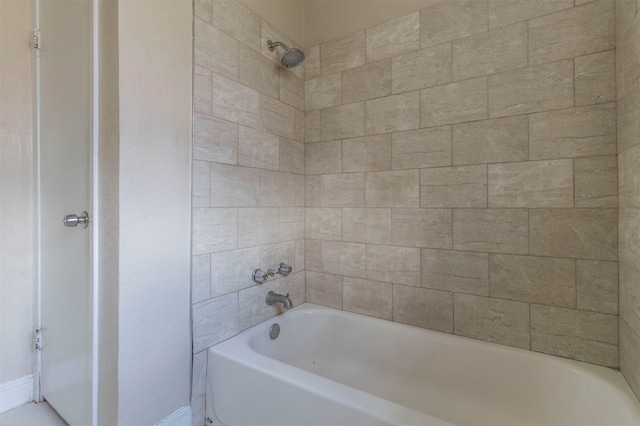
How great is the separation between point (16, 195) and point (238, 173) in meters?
1.26

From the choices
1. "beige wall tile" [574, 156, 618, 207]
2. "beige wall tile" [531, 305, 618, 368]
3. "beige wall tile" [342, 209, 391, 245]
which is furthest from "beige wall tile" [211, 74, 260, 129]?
"beige wall tile" [531, 305, 618, 368]

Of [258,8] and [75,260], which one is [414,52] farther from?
[75,260]

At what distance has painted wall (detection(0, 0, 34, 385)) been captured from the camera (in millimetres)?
1607

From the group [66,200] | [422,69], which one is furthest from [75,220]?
[422,69]

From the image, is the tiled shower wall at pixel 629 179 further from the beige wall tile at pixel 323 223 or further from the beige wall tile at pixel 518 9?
the beige wall tile at pixel 323 223

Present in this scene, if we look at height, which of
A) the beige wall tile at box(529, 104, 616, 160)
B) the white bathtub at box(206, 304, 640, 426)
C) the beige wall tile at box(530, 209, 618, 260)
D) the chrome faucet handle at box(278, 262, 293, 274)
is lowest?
the white bathtub at box(206, 304, 640, 426)

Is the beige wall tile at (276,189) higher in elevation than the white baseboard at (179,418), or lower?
higher

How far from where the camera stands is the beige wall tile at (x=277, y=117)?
5.99ft

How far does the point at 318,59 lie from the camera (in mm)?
2092

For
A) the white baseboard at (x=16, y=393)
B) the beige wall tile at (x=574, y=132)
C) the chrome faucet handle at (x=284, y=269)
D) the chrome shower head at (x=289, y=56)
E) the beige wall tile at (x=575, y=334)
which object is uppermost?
the chrome shower head at (x=289, y=56)

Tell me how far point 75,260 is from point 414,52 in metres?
Answer: 2.11

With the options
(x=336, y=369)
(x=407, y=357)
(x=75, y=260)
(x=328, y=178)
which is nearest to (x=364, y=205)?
(x=328, y=178)

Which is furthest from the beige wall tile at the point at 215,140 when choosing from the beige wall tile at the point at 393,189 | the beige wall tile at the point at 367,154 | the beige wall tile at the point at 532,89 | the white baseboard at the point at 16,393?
the white baseboard at the point at 16,393

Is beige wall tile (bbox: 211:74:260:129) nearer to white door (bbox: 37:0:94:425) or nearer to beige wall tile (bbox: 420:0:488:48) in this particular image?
white door (bbox: 37:0:94:425)
